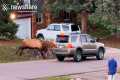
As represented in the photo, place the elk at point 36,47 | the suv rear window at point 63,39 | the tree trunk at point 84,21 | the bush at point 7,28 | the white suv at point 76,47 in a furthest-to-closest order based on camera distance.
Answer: the tree trunk at point 84,21 → the bush at point 7,28 → the elk at point 36,47 → the suv rear window at point 63,39 → the white suv at point 76,47

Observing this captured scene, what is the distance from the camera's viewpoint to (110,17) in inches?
579

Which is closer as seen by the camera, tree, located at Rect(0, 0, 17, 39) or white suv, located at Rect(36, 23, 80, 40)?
tree, located at Rect(0, 0, 17, 39)

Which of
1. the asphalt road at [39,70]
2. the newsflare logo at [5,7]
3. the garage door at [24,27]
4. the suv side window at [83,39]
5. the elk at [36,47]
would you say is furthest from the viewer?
the garage door at [24,27]

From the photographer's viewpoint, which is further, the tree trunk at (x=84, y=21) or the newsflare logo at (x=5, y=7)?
the tree trunk at (x=84, y=21)

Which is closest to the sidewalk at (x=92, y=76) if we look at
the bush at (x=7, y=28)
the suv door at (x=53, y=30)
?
the bush at (x=7, y=28)

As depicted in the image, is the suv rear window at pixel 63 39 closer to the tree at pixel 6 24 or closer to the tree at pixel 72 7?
the tree at pixel 6 24

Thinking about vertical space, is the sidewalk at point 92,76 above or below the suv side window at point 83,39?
below

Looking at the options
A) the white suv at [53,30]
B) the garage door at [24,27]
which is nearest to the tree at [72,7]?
the white suv at [53,30]

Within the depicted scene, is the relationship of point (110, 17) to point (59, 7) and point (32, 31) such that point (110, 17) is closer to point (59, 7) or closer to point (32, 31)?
point (59, 7)

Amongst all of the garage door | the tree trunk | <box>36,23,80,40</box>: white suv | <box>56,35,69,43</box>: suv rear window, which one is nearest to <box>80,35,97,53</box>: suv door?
<box>56,35,69,43</box>: suv rear window

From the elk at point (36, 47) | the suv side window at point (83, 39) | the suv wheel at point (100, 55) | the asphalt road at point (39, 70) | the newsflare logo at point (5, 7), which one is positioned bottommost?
the asphalt road at point (39, 70)

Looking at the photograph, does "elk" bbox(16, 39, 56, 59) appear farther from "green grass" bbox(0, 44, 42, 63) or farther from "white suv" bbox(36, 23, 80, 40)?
"white suv" bbox(36, 23, 80, 40)

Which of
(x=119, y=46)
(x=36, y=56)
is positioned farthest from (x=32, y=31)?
(x=36, y=56)

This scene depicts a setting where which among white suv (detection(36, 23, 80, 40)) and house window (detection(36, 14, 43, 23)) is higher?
house window (detection(36, 14, 43, 23))
